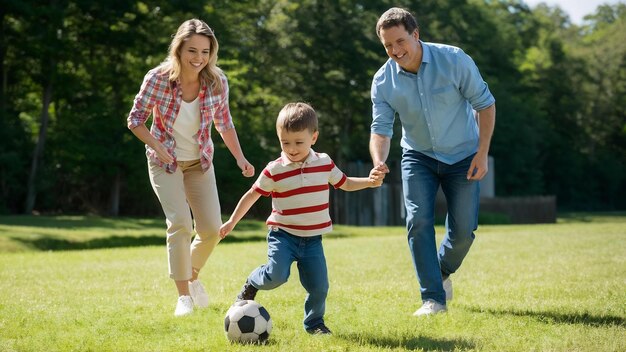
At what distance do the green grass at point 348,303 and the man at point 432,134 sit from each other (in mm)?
569

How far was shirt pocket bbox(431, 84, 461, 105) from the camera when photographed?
21.6ft

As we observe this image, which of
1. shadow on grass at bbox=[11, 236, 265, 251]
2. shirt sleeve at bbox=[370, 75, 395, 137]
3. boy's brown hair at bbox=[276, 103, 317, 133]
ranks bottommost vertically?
shadow on grass at bbox=[11, 236, 265, 251]

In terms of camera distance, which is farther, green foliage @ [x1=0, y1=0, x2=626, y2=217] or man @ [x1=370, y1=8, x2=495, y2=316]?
green foliage @ [x1=0, y1=0, x2=626, y2=217]

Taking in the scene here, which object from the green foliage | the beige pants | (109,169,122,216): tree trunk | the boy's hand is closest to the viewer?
the boy's hand

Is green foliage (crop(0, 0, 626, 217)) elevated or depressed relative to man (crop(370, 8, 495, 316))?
elevated

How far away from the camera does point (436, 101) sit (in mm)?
6629

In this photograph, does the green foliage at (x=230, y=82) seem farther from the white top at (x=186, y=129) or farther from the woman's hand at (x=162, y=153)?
the woman's hand at (x=162, y=153)

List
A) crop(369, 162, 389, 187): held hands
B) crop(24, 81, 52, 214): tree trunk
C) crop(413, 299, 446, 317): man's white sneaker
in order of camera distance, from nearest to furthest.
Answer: crop(369, 162, 389, 187): held hands
crop(413, 299, 446, 317): man's white sneaker
crop(24, 81, 52, 214): tree trunk

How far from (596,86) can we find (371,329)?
1897 inches

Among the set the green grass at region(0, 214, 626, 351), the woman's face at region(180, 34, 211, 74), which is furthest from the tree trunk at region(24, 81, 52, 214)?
the woman's face at region(180, 34, 211, 74)

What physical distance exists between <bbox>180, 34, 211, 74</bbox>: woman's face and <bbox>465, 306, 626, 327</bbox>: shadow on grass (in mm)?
2904

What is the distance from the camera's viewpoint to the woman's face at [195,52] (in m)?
6.54

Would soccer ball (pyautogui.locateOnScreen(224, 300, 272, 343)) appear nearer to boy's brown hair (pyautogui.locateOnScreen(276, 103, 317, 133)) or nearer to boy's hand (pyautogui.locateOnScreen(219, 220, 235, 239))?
boy's hand (pyautogui.locateOnScreen(219, 220, 235, 239))

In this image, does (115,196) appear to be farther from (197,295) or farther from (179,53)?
(179,53)
